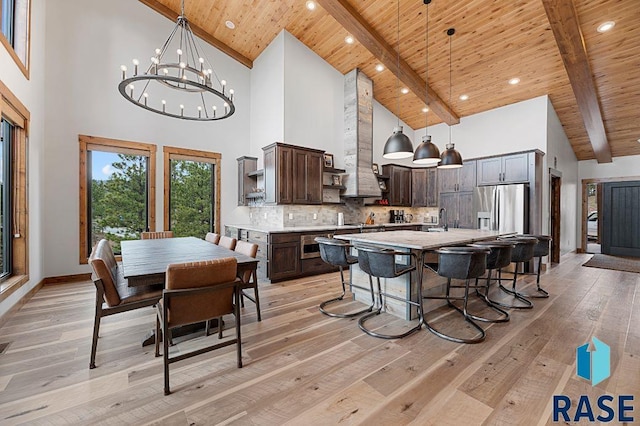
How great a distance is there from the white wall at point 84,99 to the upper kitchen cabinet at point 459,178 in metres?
6.10

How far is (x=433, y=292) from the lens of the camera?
352 centimetres

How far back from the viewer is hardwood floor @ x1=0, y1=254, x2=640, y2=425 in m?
1.73

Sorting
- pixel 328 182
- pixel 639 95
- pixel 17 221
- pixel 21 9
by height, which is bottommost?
pixel 17 221

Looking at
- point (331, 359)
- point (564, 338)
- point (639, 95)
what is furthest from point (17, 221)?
point (639, 95)

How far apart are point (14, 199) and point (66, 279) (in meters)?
1.71

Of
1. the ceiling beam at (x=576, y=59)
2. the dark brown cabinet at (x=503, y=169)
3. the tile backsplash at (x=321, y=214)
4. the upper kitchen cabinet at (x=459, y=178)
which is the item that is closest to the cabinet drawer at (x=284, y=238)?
the tile backsplash at (x=321, y=214)

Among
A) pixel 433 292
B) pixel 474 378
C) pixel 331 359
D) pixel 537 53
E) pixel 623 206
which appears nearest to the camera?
pixel 474 378

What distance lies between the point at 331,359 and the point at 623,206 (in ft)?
33.5

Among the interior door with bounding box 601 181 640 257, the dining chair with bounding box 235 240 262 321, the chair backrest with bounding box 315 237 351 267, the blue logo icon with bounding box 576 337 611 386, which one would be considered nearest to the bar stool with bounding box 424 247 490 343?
the blue logo icon with bounding box 576 337 611 386

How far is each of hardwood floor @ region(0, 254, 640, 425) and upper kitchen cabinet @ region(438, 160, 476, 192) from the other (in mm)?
3753

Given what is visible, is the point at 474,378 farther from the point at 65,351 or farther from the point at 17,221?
the point at 17,221

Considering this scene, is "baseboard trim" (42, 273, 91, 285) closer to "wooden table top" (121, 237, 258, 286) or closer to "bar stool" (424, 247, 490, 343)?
"wooden table top" (121, 237, 258, 286)

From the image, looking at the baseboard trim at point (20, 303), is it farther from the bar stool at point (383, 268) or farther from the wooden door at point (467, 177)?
the wooden door at point (467, 177)

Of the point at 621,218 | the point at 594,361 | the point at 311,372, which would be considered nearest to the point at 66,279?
the point at 311,372
